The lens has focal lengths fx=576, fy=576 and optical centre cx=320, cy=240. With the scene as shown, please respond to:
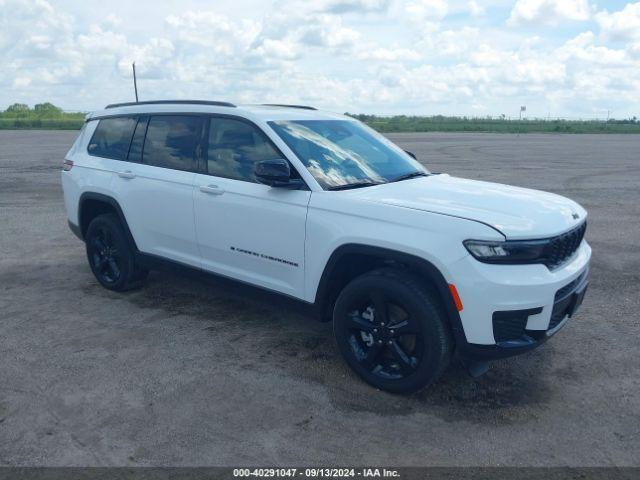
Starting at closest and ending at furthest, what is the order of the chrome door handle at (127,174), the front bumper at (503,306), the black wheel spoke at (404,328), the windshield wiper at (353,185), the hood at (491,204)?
the front bumper at (503,306), the hood at (491,204), the black wheel spoke at (404,328), the windshield wiper at (353,185), the chrome door handle at (127,174)

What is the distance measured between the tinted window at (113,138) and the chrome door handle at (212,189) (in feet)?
A: 4.41

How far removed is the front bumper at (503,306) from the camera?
3.33 meters

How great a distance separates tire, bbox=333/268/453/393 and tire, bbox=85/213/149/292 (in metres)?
2.65

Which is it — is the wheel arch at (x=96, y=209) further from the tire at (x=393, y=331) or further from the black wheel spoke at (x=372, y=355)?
the black wheel spoke at (x=372, y=355)

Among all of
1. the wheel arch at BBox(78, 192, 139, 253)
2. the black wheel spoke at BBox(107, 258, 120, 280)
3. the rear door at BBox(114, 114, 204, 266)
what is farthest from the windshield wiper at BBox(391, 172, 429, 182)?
the black wheel spoke at BBox(107, 258, 120, 280)

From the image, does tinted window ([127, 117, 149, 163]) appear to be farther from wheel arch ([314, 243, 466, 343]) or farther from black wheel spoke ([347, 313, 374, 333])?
black wheel spoke ([347, 313, 374, 333])

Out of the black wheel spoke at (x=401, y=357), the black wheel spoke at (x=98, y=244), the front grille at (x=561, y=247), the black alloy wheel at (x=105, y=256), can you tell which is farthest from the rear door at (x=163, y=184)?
the front grille at (x=561, y=247)

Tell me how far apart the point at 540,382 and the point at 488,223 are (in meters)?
1.38

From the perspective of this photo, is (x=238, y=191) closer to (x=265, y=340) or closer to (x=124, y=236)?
(x=265, y=340)

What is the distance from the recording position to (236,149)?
4.66m

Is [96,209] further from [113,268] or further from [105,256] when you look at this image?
[113,268]

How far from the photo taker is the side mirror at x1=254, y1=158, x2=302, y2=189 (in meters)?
4.00

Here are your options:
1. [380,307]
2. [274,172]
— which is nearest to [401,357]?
[380,307]

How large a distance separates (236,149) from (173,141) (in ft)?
2.68
